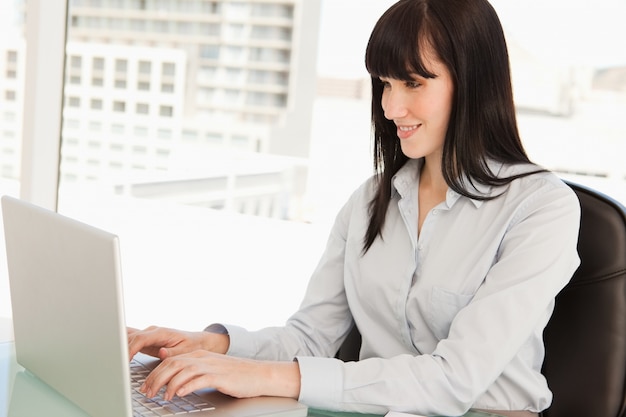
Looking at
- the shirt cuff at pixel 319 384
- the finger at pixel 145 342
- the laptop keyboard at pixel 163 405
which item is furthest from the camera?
the finger at pixel 145 342

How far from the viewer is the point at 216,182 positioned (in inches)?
192

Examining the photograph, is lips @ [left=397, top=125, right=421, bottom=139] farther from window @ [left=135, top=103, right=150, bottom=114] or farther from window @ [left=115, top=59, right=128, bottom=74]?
window @ [left=115, top=59, right=128, bottom=74]

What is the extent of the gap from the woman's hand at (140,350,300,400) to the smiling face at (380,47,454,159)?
433mm

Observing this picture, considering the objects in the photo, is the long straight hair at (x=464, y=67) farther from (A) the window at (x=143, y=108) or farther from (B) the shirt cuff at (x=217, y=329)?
(A) the window at (x=143, y=108)

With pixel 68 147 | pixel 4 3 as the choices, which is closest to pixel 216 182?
pixel 68 147

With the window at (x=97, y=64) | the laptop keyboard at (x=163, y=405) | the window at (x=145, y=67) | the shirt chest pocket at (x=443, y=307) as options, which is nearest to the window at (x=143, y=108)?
the window at (x=145, y=67)

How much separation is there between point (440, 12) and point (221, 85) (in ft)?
12.3

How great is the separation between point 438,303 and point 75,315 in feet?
1.99

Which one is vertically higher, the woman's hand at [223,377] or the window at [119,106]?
the window at [119,106]

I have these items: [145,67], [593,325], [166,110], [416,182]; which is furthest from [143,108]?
[593,325]

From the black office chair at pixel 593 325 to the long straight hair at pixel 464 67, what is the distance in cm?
16

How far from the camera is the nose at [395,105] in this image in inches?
51.5

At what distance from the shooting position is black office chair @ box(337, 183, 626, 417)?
4.18 ft

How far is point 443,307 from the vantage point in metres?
1.31
